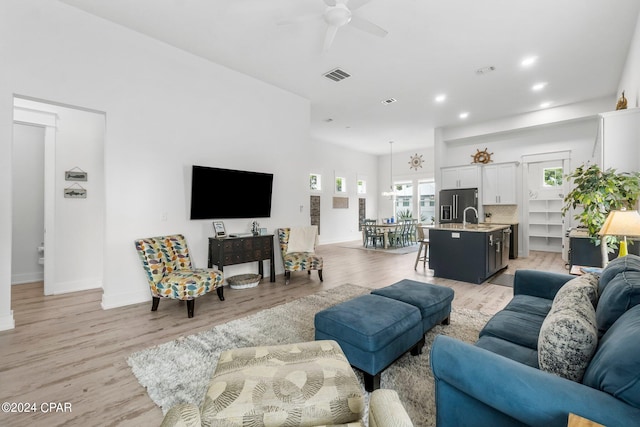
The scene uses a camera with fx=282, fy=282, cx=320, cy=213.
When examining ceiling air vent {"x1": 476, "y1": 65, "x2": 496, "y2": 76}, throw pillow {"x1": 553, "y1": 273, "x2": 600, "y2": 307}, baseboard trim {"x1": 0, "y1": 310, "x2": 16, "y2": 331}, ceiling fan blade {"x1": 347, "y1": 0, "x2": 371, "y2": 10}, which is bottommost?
baseboard trim {"x1": 0, "y1": 310, "x2": 16, "y2": 331}

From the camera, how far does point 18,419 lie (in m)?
1.68

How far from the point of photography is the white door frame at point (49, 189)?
396cm

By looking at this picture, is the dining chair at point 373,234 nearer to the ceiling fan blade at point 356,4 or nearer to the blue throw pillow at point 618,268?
the ceiling fan blade at point 356,4

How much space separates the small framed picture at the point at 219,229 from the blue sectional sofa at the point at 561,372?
3640 millimetres

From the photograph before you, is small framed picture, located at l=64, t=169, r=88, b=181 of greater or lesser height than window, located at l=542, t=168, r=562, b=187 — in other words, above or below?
below

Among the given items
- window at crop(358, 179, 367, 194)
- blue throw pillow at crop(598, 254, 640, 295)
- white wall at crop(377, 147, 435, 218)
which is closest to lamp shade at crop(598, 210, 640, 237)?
blue throw pillow at crop(598, 254, 640, 295)

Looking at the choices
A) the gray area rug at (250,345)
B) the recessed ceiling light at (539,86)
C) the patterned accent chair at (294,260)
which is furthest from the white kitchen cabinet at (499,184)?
the patterned accent chair at (294,260)

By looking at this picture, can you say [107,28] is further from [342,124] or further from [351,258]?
[351,258]

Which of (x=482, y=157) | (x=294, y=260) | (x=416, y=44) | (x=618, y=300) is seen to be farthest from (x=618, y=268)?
(x=482, y=157)

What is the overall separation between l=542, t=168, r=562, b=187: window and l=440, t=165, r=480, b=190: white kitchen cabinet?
210 centimetres

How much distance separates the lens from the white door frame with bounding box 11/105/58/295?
396cm

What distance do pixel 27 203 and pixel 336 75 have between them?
5551 millimetres

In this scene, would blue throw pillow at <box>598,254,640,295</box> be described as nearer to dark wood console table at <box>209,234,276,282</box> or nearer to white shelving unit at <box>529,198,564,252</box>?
dark wood console table at <box>209,234,276,282</box>

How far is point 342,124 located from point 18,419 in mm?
7443
